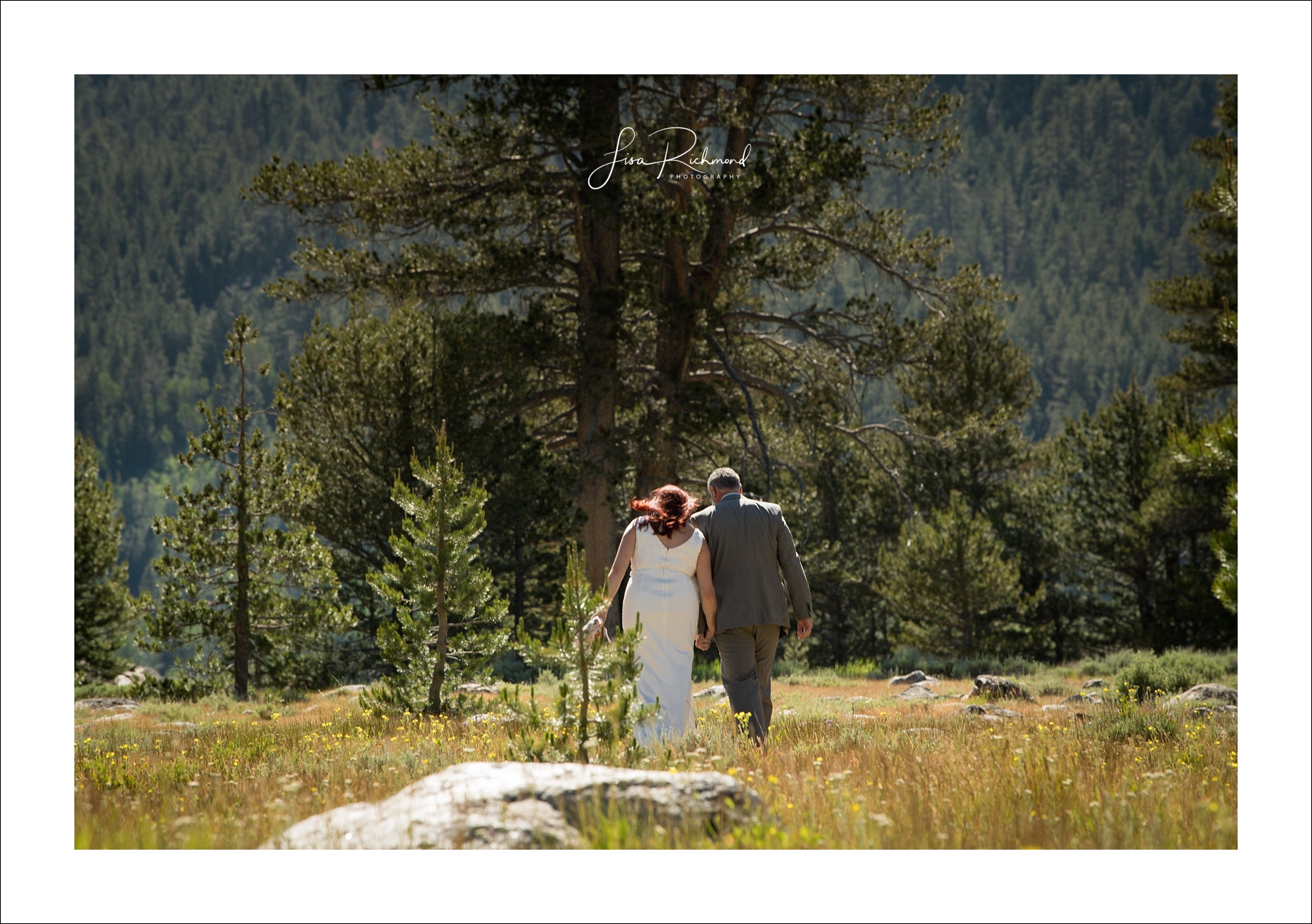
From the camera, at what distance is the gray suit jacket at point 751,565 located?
651cm

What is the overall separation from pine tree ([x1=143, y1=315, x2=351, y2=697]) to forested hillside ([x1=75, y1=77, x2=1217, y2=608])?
325 cm

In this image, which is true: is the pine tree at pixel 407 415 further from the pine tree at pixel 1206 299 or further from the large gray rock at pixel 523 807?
the large gray rock at pixel 523 807

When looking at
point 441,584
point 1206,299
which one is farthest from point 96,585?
point 1206,299

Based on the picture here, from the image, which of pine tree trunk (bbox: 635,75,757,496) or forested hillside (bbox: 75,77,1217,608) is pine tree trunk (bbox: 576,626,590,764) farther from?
forested hillside (bbox: 75,77,1217,608)

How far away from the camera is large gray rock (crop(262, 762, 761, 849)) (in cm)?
407

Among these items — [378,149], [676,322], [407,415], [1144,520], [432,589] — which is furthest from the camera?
[378,149]

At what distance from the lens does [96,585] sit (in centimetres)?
2072

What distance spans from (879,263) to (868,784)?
36.2ft

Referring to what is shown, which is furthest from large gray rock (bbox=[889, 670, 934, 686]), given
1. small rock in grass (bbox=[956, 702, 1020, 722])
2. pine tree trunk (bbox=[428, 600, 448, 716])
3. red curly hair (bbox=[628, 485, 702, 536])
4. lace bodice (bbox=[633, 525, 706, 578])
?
red curly hair (bbox=[628, 485, 702, 536])

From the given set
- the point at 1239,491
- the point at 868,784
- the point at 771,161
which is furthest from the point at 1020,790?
the point at 771,161

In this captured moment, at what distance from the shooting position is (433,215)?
515 inches

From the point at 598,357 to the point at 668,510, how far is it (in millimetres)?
7748

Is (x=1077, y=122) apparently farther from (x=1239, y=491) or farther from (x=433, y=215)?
(x=1239, y=491)

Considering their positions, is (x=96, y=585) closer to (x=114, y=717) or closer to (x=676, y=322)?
(x=114, y=717)
